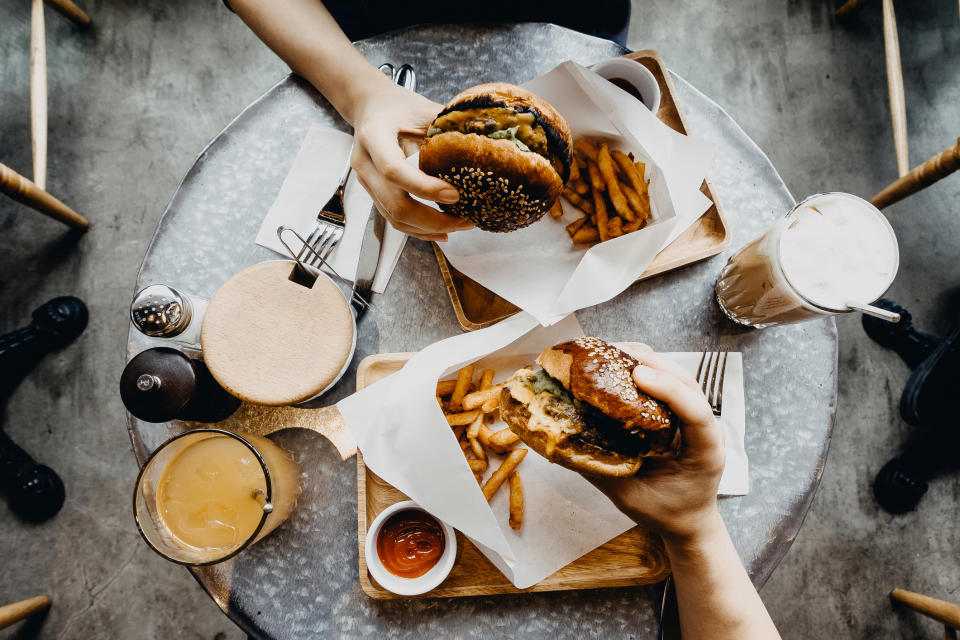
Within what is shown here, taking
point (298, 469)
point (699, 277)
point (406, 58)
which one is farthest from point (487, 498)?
point (406, 58)

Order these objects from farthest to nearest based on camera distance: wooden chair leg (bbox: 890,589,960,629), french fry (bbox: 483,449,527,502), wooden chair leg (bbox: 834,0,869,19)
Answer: wooden chair leg (bbox: 834,0,869,19), wooden chair leg (bbox: 890,589,960,629), french fry (bbox: 483,449,527,502)

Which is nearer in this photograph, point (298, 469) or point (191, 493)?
point (191, 493)

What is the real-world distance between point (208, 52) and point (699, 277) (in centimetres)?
308

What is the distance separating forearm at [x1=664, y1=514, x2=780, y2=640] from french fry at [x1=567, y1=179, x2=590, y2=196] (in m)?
1.00

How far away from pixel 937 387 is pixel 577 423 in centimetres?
257

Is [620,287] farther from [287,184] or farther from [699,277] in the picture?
[287,184]

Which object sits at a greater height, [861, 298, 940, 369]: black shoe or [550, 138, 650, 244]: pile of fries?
[550, 138, 650, 244]: pile of fries

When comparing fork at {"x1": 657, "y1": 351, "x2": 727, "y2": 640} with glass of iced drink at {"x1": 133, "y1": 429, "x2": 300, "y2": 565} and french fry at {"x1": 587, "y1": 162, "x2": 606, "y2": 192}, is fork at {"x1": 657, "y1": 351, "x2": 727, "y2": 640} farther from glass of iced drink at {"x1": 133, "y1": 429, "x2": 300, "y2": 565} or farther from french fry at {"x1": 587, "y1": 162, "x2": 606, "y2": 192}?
glass of iced drink at {"x1": 133, "y1": 429, "x2": 300, "y2": 565}

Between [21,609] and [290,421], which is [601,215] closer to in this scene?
[290,421]

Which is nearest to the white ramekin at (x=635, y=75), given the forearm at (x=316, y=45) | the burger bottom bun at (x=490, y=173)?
the burger bottom bun at (x=490, y=173)

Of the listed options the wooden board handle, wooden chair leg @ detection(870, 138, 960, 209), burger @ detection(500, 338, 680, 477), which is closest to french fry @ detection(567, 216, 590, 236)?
burger @ detection(500, 338, 680, 477)

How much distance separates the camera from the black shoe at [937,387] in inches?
106

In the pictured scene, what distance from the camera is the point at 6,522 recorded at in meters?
2.77

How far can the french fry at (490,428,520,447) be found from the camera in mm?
1499
